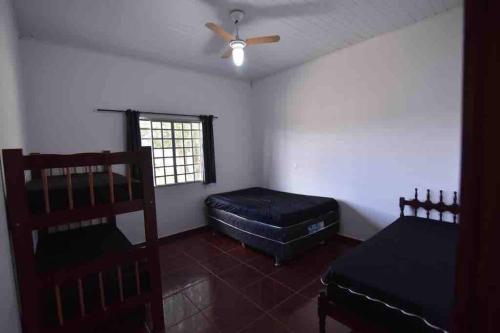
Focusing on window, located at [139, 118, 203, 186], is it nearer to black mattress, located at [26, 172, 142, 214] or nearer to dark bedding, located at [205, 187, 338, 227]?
dark bedding, located at [205, 187, 338, 227]

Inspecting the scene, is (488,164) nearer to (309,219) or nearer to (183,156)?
(309,219)

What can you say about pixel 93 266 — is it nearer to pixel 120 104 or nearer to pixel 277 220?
pixel 277 220

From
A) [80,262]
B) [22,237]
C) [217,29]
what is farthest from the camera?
[217,29]

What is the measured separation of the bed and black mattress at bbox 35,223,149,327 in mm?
1532

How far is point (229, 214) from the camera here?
3574mm

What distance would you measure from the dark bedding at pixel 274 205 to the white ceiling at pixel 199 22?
83.9 inches

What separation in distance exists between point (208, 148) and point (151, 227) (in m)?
2.42

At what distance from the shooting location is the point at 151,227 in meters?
1.76

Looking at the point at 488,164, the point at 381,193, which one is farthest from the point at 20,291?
the point at 381,193

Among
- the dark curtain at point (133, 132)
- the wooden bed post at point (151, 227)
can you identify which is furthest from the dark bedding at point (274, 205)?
the wooden bed post at point (151, 227)

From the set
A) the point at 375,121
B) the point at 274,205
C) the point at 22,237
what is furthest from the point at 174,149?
the point at 375,121

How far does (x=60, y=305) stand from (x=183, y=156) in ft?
8.99

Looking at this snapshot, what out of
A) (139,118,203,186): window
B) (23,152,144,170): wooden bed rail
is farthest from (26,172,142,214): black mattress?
(139,118,203,186): window

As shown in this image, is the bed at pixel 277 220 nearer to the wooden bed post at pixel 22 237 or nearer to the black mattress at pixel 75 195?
the black mattress at pixel 75 195
